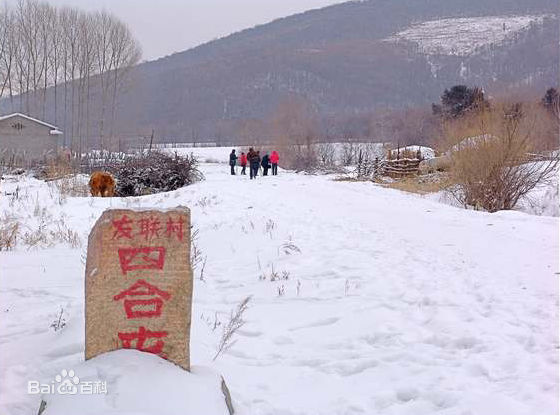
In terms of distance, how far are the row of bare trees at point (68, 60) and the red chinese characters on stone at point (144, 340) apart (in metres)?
41.1

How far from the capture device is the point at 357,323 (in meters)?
4.91

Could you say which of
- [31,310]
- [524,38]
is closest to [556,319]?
[31,310]

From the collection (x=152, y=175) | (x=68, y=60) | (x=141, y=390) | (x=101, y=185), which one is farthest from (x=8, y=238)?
(x=68, y=60)

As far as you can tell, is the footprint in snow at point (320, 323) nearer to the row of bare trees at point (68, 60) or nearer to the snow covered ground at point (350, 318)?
the snow covered ground at point (350, 318)

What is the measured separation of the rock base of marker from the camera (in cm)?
293

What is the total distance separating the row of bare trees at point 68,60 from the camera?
43812mm

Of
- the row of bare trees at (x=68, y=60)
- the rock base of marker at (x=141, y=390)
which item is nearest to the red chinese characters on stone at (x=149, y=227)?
the rock base of marker at (x=141, y=390)

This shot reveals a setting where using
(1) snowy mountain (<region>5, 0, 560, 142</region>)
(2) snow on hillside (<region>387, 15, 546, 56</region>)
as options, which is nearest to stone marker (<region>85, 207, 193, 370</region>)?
(1) snowy mountain (<region>5, 0, 560, 142</region>)

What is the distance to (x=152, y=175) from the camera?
19.1 m

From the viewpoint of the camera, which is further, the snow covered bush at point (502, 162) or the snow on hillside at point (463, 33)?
the snow on hillside at point (463, 33)

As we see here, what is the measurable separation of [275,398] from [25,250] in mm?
5097

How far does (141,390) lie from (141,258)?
2.44 ft

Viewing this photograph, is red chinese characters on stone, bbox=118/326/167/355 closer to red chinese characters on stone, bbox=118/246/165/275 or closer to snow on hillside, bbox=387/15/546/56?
red chinese characters on stone, bbox=118/246/165/275

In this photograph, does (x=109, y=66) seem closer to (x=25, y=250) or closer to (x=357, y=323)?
(x=25, y=250)
